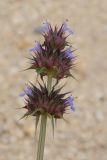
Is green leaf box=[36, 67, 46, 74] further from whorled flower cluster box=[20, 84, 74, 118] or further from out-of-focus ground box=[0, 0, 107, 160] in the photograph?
out-of-focus ground box=[0, 0, 107, 160]

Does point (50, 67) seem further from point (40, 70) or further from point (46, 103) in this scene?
point (46, 103)

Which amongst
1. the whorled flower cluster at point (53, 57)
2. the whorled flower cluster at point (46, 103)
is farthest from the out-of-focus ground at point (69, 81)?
the whorled flower cluster at point (53, 57)

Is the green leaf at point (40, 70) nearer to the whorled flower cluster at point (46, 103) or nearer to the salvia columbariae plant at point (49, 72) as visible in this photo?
the salvia columbariae plant at point (49, 72)

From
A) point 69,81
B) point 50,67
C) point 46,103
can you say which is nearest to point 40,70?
point 50,67

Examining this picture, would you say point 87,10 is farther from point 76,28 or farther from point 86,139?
point 86,139

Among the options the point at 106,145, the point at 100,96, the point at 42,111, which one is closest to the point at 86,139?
the point at 106,145

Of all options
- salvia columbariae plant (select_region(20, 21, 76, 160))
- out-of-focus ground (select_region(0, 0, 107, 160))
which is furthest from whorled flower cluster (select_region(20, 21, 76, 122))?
out-of-focus ground (select_region(0, 0, 107, 160))

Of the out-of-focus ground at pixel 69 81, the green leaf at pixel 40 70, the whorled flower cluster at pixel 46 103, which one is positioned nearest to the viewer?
the green leaf at pixel 40 70
